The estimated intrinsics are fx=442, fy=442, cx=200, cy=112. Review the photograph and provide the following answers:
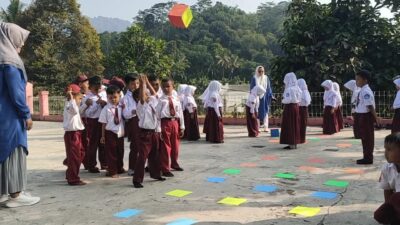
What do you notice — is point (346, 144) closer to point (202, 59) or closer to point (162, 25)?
point (202, 59)

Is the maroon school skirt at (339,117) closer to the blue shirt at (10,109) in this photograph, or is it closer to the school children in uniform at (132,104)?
the school children in uniform at (132,104)

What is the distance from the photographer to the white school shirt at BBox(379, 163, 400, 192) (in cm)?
382

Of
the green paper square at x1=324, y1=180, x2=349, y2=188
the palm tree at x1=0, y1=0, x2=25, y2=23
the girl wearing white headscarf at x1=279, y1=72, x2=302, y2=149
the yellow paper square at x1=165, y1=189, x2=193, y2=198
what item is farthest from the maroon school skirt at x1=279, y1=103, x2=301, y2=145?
the palm tree at x1=0, y1=0, x2=25, y2=23

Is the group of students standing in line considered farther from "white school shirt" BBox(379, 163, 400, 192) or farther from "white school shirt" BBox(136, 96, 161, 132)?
"white school shirt" BBox(379, 163, 400, 192)

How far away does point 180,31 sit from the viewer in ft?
210

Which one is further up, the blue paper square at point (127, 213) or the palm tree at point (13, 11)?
the palm tree at point (13, 11)

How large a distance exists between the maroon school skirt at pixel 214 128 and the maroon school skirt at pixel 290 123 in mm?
1669

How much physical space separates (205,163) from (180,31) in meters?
58.2

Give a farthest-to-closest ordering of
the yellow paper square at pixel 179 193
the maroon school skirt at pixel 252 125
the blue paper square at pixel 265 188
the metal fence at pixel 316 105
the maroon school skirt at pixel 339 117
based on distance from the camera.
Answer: the metal fence at pixel 316 105
the maroon school skirt at pixel 339 117
the maroon school skirt at pixel 252 125
the blue paper square at pixel 265 188
the yellow paper square at pixel 179 193

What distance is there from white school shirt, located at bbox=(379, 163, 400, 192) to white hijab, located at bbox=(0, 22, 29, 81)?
12.7ft

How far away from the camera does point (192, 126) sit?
10250 millimetres

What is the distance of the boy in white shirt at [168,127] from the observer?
20.0 feet

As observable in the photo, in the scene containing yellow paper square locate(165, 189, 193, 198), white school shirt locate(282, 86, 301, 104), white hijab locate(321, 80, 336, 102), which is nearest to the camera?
yellow paper square locate(165, 189, 193, 198)

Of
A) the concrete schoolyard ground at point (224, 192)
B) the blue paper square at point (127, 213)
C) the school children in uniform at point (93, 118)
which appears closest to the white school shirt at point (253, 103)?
the concrete schoolyard ground at point (224, 192)
